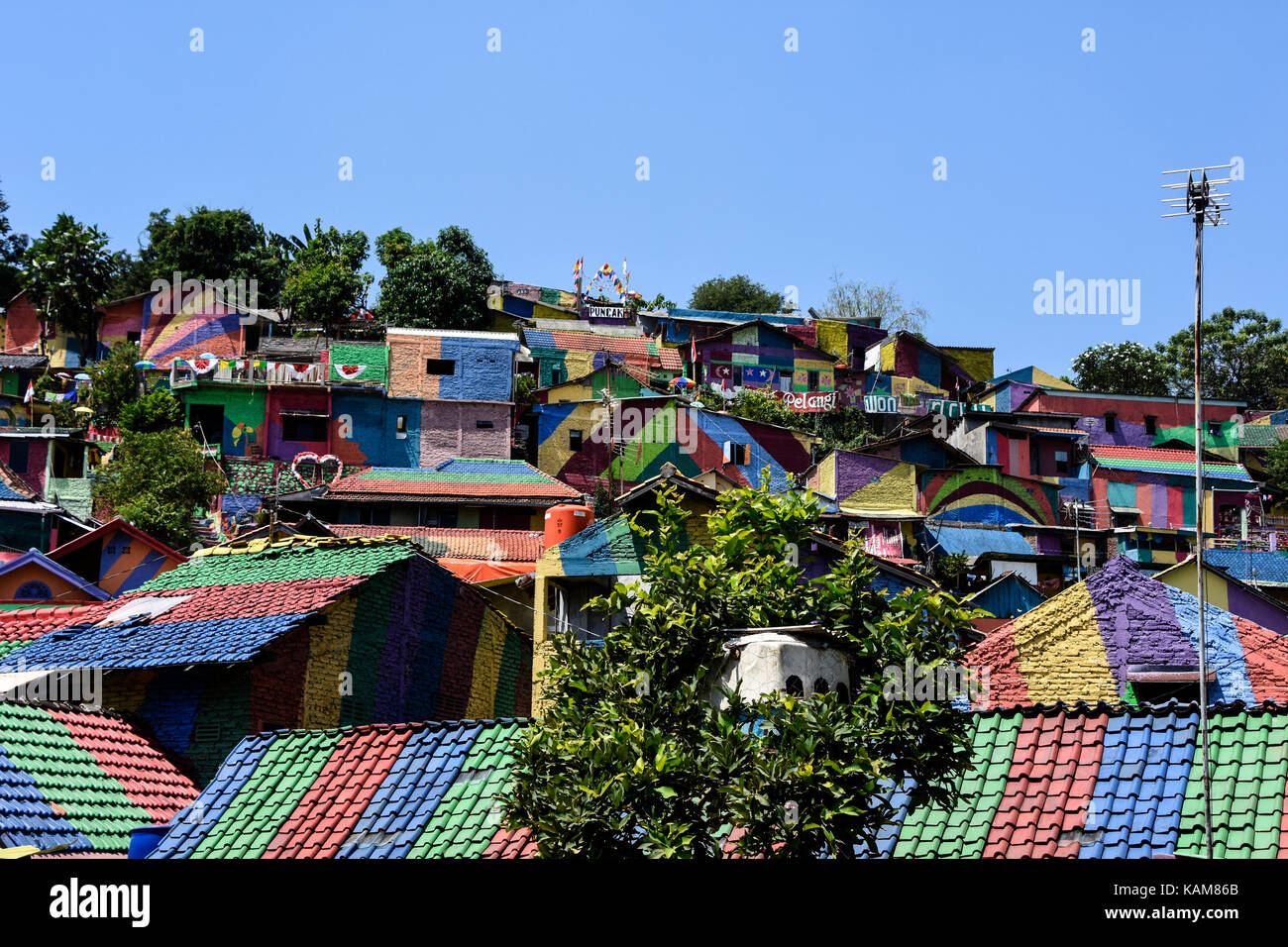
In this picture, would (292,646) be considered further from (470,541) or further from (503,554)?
(470,541)

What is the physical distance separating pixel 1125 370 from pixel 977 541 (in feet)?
110

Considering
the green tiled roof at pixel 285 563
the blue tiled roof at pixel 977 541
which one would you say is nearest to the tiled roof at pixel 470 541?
the blue tiled roof at pixel 977 541

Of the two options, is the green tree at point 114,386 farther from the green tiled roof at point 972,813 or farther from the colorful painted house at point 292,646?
the green tiled roof at point 972,813

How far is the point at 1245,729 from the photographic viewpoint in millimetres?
13891

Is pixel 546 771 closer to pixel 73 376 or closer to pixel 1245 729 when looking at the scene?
pixel 1245 729

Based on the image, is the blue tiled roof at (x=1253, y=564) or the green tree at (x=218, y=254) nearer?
the blue tiled roof at (x=1253, y=564)

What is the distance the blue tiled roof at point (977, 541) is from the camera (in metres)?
49.1

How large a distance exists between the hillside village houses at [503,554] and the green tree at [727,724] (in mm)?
604

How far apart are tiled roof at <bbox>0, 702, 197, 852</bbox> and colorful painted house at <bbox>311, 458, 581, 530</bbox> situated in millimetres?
27087

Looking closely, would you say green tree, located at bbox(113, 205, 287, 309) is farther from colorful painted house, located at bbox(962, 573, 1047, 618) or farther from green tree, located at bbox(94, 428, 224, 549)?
colorful painted house, located at bbox(962, 573, 1047, 618)

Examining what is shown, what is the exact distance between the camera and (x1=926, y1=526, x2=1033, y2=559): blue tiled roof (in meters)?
49.1

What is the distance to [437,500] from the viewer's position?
47.0 metres

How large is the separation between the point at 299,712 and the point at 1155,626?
13845mm

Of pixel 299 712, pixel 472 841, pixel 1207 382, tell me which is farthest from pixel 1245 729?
pixel 1207 382
